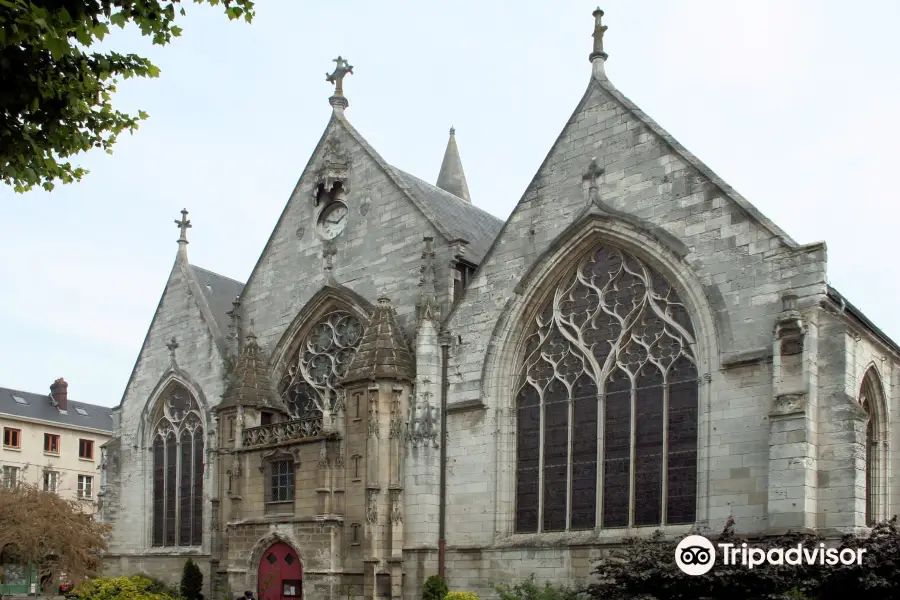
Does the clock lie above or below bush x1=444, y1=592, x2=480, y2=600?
above

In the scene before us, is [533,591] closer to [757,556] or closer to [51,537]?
[757,556]

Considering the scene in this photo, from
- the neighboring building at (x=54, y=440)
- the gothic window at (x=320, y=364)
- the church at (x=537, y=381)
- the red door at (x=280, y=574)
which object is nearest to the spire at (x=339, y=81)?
the church at (x=537, y=381)

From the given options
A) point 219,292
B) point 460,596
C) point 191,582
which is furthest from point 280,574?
point 219,292

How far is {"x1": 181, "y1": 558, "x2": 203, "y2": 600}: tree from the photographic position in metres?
24.5

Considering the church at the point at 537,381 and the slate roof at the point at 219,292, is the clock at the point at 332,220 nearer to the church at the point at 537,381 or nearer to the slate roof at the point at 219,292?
the church at the point at 537,381

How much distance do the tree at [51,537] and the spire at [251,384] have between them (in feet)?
21.9

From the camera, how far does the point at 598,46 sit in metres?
20.5

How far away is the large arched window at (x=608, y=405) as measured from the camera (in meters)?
17.9

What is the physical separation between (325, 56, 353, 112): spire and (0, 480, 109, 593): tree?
41.8 ft

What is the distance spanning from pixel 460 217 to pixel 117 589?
12.0 m

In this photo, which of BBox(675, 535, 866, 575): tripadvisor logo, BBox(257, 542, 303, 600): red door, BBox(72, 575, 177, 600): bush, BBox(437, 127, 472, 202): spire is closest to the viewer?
BBox(675, 535, 866, 575): tripadvisor logo

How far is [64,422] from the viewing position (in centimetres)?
5422

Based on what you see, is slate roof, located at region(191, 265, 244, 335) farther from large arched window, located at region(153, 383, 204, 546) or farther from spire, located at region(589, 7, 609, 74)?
spire, located at region(589, 7, 609, 74)

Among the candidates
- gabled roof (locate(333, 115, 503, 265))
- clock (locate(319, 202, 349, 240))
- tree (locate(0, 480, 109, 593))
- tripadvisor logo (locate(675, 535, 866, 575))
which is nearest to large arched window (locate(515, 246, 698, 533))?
tripadvisor logo (locate(675, 535, 866, 575))
